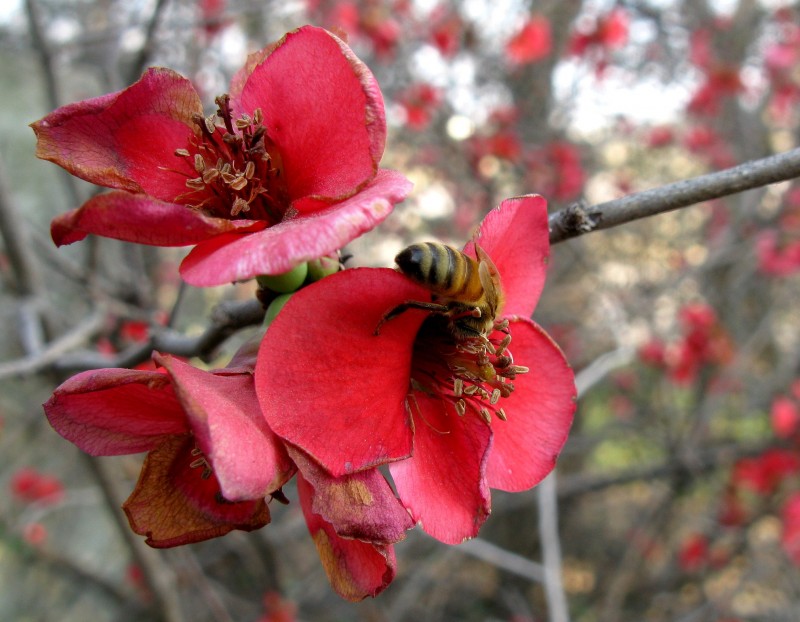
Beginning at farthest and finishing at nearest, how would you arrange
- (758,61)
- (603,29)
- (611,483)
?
(758,61) → (603,29) → (611,483)

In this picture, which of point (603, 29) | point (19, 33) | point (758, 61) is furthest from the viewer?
point (758, 61)

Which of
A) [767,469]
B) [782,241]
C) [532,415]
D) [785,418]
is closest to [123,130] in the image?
[532,415]

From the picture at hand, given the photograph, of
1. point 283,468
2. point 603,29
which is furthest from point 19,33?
point 283,468

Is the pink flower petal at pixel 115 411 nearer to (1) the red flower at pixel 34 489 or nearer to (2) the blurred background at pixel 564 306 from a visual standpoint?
(2) the blurred background at pixel 564 306

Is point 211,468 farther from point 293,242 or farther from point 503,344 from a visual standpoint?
point 503,344

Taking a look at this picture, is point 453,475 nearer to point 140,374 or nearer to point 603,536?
point 140,374
